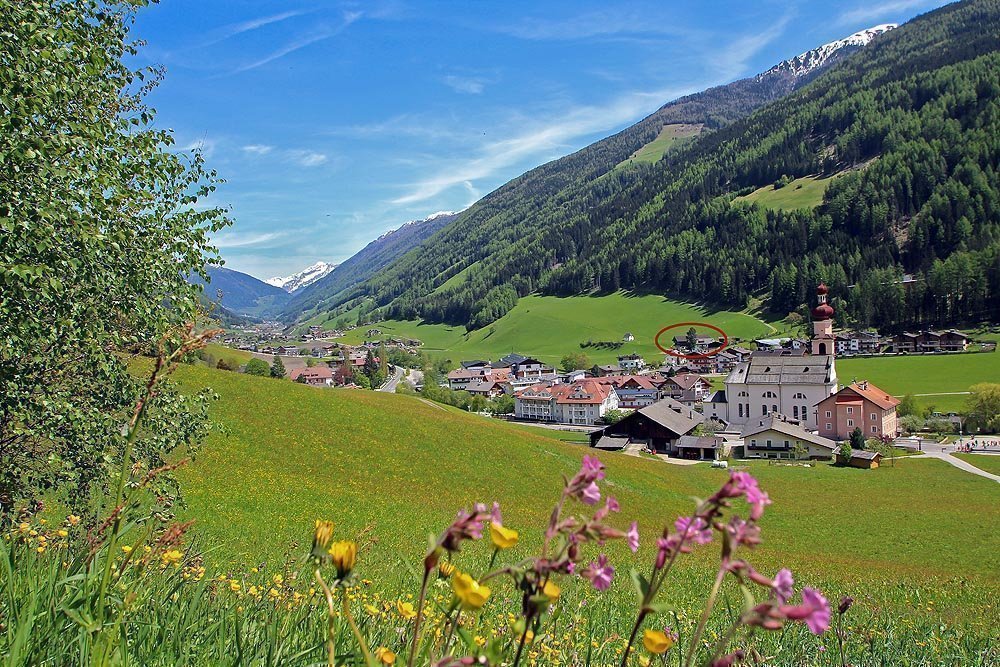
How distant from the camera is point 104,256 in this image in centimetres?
835

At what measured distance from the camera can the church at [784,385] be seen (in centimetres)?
10169

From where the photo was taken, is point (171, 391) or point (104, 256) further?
point (171, 391)

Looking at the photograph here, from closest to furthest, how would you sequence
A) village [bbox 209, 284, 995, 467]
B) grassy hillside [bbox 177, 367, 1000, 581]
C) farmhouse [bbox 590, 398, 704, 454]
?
1. grassy hillside [bbox 177, 367, 1000, 581]
2. village [bbox 209, 284, 995, 467]
3. farmhouse [bbox 590, 398, 704, 454]

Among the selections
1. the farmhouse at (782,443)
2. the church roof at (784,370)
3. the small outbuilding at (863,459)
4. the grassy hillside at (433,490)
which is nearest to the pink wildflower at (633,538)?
the grassy hillside at (433,490)

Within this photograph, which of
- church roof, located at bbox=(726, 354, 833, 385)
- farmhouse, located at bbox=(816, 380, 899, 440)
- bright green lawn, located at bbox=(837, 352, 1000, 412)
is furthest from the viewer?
bright green lawn, located at bbox=(837, 352, 1000, 412)

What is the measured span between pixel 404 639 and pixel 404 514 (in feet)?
78.9

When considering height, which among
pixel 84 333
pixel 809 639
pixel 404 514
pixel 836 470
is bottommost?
pixel 836 470

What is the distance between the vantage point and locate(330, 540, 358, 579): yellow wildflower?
1.37 metres

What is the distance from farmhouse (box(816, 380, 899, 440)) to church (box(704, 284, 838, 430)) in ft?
22.3

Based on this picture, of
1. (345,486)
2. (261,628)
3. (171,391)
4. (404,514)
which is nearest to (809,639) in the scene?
(261,628)

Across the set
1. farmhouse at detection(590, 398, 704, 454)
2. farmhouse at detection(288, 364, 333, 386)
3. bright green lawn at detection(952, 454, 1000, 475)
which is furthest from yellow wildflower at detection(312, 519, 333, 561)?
farmhouse at detection(288, 364, 333, 386)

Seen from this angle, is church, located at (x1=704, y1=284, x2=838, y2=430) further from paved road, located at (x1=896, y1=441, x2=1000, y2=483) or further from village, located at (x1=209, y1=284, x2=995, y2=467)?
paved road, located at (x1=896, y1=441, x2=1000, y2=483)

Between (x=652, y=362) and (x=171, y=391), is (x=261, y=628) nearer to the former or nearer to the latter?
(x=171, y=391)

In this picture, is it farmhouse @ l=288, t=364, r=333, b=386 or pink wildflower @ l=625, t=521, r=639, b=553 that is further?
farmhouse @ l=288, t=364, r=333, b=386
